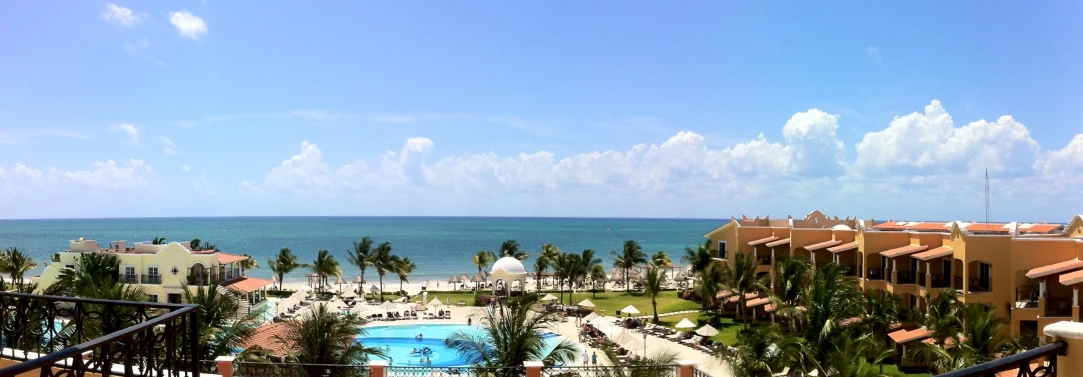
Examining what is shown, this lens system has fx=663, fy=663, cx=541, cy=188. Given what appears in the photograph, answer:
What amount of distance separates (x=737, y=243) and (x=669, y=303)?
6.40 meters

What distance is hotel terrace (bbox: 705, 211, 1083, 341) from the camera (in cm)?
2397

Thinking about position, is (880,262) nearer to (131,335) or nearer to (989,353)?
(989,353)

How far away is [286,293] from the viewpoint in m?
53.7

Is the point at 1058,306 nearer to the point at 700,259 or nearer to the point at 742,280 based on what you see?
the point at 742,280

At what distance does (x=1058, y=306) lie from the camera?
76.7 ft

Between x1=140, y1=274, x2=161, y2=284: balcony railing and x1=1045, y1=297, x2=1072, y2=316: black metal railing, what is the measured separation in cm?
4376

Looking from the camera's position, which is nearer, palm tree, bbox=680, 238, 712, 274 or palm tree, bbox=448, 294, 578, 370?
palm tree, bbox=448, 294, 578, 370

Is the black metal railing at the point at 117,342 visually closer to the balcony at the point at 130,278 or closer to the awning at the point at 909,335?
the awning at the point at 909,335

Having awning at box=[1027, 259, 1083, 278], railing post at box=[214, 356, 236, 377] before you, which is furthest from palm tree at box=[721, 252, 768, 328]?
railing post at box=[214, 356, 236, 377]

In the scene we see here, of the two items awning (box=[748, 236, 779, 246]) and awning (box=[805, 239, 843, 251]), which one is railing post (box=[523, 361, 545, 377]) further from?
awning (box=[748, 236, 779, 246])

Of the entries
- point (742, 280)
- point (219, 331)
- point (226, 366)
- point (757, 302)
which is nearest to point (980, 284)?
point (742, 280)

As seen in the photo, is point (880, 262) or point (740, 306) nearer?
point (880, 262)

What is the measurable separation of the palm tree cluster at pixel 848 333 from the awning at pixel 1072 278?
228 cm

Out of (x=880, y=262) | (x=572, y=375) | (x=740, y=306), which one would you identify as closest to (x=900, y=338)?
(x=880, y=262)
